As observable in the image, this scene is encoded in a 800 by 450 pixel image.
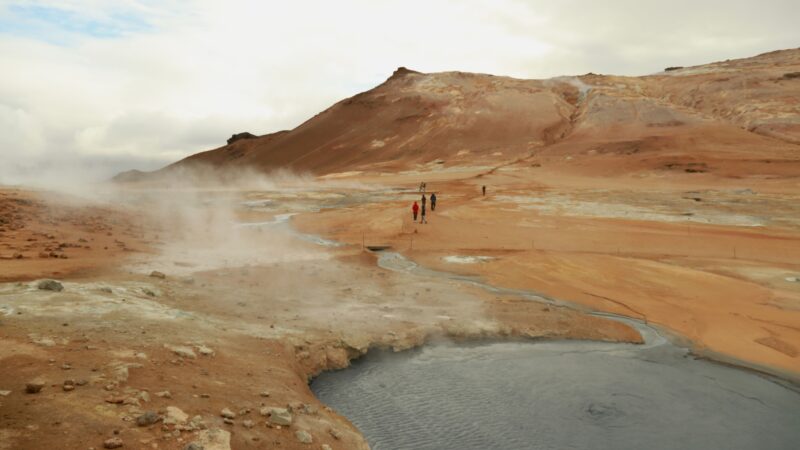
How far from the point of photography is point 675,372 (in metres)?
10.5

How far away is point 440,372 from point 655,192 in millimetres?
37766

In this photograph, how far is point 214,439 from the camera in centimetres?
583

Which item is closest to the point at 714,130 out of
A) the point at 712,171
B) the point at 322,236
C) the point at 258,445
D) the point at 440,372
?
the point at 712,171

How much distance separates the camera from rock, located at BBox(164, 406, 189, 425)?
5.92 metres

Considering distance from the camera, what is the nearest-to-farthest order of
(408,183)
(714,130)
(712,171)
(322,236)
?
(322,236)
(712,171)
(408,183)
(714,130)

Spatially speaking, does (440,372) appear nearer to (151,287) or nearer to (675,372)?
(675,372)

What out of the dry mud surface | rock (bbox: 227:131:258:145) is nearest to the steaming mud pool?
the dry mud surface

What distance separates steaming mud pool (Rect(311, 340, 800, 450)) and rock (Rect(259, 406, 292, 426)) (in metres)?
1.38

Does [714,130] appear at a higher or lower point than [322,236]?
higher

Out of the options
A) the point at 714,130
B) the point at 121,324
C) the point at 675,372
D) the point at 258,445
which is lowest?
the point at 675,372

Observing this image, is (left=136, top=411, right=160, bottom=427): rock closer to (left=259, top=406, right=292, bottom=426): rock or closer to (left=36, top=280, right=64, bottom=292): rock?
(left=259, top=406, right=292, bottom=426): rock

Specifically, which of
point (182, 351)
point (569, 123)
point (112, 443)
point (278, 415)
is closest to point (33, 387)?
point (112, 443)

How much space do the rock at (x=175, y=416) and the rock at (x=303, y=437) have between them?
123 cm

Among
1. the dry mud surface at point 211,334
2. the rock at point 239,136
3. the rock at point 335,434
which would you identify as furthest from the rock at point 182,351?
the rock at point 239,136
